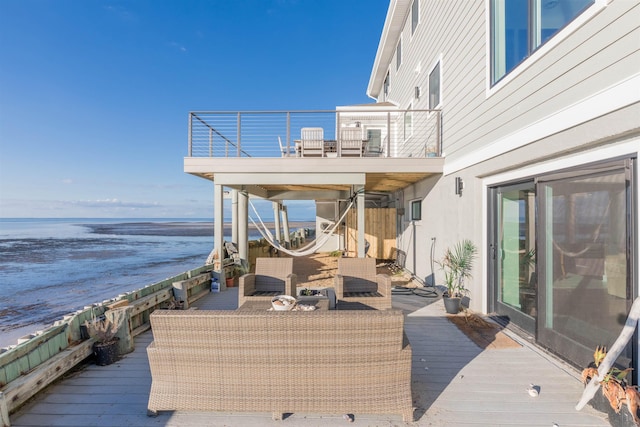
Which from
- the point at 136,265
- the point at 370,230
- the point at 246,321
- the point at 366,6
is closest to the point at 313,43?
the point at 366,6

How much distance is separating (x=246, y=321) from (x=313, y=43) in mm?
16328

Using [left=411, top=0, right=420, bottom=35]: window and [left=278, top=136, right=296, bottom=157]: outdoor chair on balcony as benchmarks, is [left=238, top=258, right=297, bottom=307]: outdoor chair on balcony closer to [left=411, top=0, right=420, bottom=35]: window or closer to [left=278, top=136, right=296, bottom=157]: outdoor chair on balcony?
[left=278, top=136, right=296, bottom=157]: outdoor chair on balcony

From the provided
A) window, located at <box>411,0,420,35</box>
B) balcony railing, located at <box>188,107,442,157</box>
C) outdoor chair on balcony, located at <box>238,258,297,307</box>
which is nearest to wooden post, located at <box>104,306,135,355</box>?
outdoor chair on balcony, located at <box>238,258,297,307</box>

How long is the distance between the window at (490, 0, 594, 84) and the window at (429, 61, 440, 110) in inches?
85.2

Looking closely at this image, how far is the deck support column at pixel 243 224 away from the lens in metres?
7.11

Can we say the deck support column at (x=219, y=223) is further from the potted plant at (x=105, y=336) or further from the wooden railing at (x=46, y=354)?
the potted plant at (x=105, y=336)

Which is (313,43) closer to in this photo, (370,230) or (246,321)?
(370,230)

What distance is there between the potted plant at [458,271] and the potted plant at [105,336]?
4.08 metres

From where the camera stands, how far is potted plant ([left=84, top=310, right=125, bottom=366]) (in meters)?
2.90

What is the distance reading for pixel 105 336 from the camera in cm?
297

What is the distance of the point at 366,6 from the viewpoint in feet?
46.5

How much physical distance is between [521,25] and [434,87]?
2.95 m

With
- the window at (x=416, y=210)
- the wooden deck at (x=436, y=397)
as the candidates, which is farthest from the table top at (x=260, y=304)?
the window at (x=416, y=210)

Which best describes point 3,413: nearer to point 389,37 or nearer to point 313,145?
point 313,145
